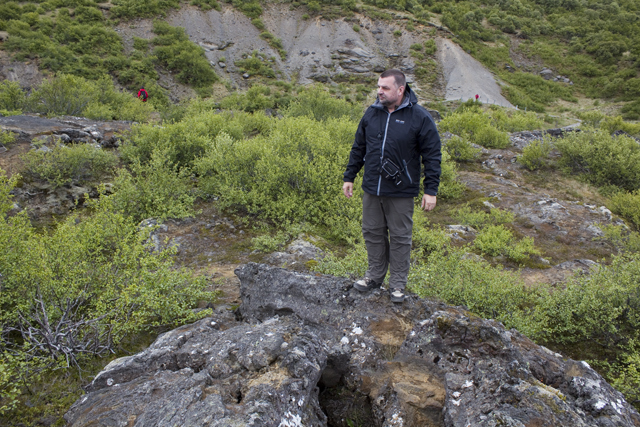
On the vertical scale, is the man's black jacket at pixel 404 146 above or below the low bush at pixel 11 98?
above

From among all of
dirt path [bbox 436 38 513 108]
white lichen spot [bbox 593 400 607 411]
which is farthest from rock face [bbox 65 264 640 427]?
dirt path [bbox 436 38 513 108]

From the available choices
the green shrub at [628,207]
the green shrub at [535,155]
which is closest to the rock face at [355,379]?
the green shrub at [628,207]

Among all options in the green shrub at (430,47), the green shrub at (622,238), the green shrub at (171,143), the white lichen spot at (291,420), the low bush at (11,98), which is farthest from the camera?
the green shrub at (430,47)

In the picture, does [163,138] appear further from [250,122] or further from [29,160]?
[250,122]

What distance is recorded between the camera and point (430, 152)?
317 cm

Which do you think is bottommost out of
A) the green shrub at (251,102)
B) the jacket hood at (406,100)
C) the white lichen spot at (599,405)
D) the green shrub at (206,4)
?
the green shrub at (251,102)

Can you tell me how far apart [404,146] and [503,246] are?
5.47m

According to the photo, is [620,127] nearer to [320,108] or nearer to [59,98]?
[320,108]

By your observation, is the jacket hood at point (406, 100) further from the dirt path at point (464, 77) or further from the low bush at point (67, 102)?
the dirt path at point (464, 77)

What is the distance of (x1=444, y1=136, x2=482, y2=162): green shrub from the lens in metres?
14.4

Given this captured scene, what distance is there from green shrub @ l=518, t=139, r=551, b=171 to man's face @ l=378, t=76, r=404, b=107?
13.1 meters

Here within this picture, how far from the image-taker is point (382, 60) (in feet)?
153

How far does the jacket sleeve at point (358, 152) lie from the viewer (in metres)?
3.47

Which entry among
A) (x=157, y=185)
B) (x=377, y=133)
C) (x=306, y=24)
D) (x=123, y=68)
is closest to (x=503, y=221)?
(x=377, y=133)
